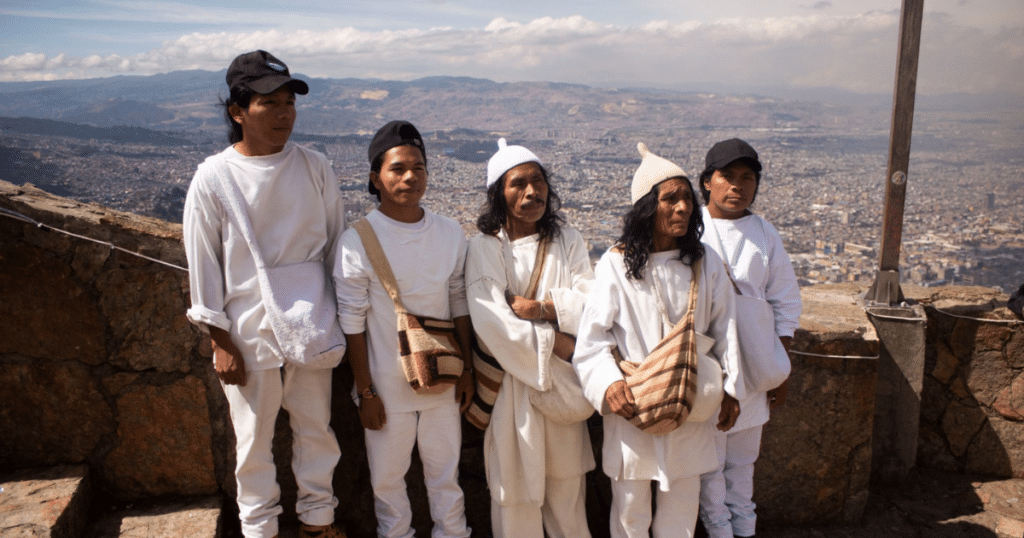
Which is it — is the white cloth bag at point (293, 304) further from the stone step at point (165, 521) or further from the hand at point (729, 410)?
the hand at point (729, 410)

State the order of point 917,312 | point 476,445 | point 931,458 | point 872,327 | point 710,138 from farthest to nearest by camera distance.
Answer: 1. point 710,138
2. point 931,458
3. point 917,312
4. point 872,327
5. point 476,445

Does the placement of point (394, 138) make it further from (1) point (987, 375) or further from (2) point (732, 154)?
(1) point (987, 375)

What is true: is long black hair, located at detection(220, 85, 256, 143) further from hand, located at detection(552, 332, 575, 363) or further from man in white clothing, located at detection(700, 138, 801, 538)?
man in white clothing, located at detection(700, 138, 801, 538)

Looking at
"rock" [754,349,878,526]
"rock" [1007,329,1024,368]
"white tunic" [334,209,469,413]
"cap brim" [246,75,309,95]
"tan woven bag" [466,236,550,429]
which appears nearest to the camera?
"cap brim" [246,75,309,95]

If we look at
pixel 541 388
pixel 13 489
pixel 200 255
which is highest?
pixel 200 255

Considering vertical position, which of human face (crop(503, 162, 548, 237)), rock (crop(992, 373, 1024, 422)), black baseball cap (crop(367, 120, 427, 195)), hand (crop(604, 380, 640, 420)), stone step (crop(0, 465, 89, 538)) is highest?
black baseball cap (crop(367, 120, 427, 195))

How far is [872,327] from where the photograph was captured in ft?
9.91

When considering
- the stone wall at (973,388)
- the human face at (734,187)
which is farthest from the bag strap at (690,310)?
the stone wall at (973,388)

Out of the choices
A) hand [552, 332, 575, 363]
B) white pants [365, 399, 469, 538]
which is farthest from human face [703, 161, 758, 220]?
white pants [365, 399, 469, 538]

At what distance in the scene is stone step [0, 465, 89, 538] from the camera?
2.17 meters

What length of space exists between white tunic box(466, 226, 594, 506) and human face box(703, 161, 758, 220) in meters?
0.64

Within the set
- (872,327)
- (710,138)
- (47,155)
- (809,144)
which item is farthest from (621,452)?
(809,144)

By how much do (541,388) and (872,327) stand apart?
1758 millimetres

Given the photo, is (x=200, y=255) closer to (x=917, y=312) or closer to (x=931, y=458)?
(x=917, y=312)
